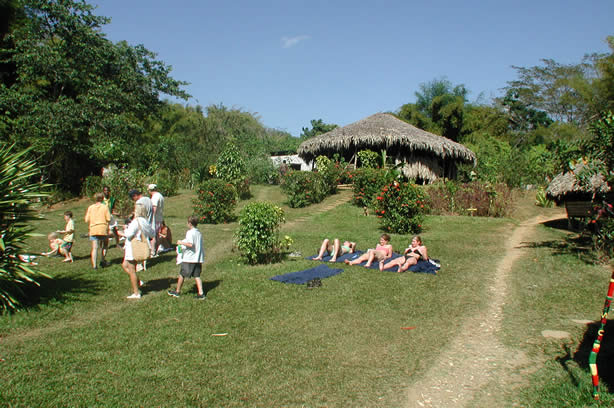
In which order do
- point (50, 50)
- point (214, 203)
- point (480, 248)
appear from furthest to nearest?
point (50, 50), point (214, 203), point (480, 248)

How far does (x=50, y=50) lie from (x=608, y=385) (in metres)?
25.1

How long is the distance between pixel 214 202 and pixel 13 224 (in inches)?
362

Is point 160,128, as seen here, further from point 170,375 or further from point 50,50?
point 170,375

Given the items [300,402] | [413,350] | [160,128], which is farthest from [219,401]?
[160,128]

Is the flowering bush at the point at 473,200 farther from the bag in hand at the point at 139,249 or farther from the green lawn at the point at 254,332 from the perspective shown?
the bag in hand at the point at 139,249

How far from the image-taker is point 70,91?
79.4ft

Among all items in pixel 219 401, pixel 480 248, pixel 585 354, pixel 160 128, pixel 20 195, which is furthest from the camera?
pixel 160 128

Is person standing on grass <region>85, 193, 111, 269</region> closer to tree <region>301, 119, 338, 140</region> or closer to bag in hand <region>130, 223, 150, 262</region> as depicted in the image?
bag in hand <region>130, 223, 150, 262</region>

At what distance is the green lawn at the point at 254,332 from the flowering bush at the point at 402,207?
3.10 m

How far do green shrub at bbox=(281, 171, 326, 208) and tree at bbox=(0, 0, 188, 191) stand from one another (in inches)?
385

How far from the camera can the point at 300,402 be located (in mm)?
4211

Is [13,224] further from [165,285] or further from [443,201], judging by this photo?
[443,201]

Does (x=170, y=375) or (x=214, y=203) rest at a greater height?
(x=214, y=203)

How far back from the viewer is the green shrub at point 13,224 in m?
6.64
